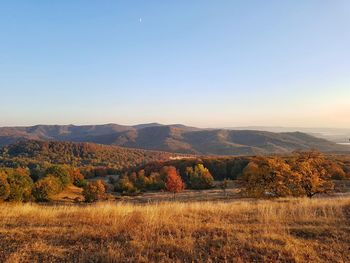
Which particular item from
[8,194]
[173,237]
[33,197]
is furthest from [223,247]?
[33,197]

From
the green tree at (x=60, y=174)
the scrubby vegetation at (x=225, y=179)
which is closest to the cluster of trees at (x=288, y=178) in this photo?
the scrubby vegetation at (x=225, y=179)

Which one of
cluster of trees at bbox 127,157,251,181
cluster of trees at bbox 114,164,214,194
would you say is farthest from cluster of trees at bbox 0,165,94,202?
cluster of trees at bbox 127,157,251,181

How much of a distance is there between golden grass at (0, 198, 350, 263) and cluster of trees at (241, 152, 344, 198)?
16688 mm

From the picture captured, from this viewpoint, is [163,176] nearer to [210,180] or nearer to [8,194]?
[210,180]

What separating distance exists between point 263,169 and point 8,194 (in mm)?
46654

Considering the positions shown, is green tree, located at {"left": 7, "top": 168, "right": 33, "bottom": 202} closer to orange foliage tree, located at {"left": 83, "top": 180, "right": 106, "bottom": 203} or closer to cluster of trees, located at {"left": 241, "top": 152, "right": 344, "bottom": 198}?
orange foliage tree, located at {"left": 83, "top": 180, "right": 106, "bottom": 203}

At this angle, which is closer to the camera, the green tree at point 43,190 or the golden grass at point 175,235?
the golden grass at point 175,235

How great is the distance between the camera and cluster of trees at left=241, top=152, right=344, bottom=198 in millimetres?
27594

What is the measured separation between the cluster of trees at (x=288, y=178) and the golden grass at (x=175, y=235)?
1669 centimetres

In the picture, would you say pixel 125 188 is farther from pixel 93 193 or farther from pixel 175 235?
pixel 175 235

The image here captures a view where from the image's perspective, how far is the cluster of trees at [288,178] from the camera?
27594 millimetres

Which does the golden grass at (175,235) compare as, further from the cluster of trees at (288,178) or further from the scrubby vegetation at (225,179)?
the scrubby vegetation at (225,179)

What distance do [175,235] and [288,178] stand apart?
71.9ft

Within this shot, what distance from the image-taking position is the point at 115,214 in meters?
10.5
